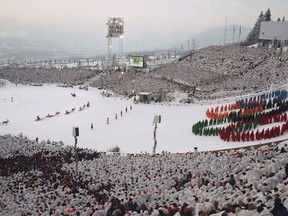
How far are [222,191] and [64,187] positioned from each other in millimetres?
7072

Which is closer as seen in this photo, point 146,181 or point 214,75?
point 146,181

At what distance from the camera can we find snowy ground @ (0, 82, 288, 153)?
80.6ft

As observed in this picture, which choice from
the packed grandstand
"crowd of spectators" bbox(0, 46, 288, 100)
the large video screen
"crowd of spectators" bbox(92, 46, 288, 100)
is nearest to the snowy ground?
the packed grandstand

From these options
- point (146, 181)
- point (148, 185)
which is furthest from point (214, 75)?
point (148, 185)

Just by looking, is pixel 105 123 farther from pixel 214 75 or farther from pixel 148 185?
pixel 214 75

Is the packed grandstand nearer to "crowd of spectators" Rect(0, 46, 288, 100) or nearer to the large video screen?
"crowd of spectators" Rect(0, 46, 288, 100)

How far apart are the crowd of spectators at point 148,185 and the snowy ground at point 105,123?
6375 mm

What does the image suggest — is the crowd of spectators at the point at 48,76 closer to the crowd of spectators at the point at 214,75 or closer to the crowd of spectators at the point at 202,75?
the crowd of spectators at the point at 202,75

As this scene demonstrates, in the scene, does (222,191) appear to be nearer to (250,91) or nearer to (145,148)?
(145,148)

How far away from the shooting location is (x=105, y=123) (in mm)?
33594

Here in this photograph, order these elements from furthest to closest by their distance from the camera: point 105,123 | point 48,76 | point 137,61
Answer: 1. point 48,76
2. point 137,61
3. point 105,123

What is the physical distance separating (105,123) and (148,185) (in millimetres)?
21256

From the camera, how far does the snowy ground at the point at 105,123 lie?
2456 centimetres

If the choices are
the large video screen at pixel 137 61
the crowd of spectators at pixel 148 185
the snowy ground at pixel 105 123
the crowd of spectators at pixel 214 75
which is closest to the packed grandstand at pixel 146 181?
the crowd of spectators at pixel 148 185
